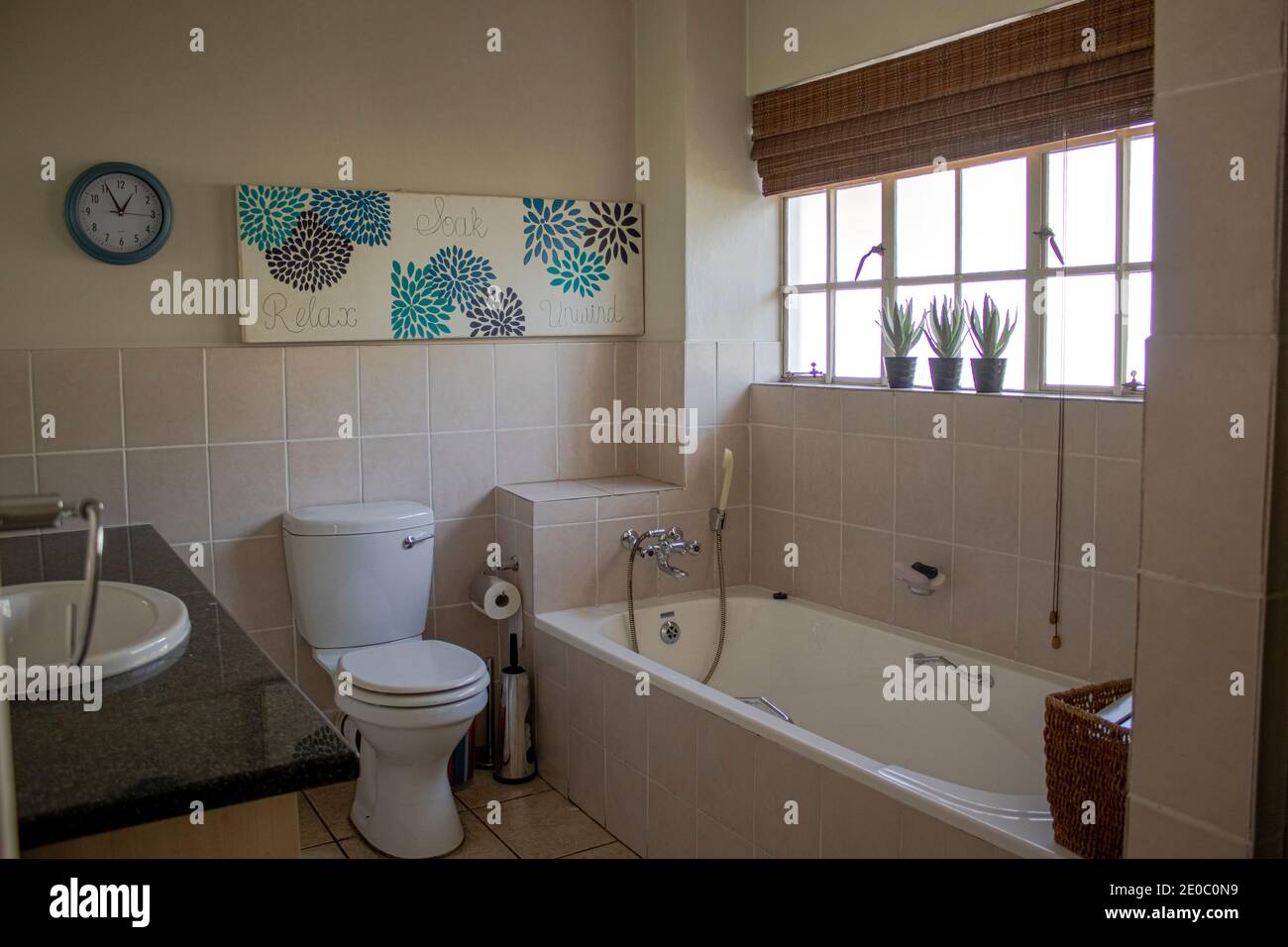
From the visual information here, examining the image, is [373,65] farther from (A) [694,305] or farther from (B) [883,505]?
(B) [883,505]

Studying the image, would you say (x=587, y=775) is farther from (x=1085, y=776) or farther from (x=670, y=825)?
(x=1085, y=776)

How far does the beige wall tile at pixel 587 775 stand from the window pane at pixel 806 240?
1692 mm

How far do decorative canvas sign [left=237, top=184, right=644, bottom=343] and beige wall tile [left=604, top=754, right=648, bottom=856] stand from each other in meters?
1.43

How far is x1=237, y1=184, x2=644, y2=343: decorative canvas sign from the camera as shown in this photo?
11.0 feet

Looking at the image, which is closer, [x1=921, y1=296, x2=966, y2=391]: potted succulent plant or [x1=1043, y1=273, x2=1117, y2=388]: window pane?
[x1=1043, y1=273, x2=1117, y2=388]: window pane

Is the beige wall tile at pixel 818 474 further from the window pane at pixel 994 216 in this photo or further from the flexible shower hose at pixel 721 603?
the window pane at pixel 994 216

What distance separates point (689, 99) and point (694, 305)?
25.8 inches

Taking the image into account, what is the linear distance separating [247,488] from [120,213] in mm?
831

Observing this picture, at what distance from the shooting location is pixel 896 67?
3.32 m

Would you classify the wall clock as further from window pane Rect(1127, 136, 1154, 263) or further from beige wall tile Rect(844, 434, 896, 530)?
window pane Rect(1127, 136, 1154, 263)

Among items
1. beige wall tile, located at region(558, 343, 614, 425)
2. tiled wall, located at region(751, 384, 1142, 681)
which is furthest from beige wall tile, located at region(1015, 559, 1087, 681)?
beige wall tile, located at region(558, 343, 614, 425)

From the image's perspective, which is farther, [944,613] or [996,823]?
[944,613]

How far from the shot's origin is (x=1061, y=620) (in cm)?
289
